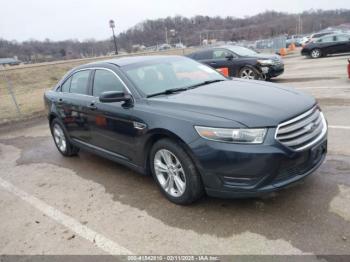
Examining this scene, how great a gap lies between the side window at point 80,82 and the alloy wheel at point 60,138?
91cm

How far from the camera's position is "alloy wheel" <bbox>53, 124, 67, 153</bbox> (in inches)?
243

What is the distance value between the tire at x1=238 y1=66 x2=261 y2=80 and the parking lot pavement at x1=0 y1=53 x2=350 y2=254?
22.8ft

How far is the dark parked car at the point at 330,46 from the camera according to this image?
20094 millimetres

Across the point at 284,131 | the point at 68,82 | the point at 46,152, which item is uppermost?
A: the point at 68,82

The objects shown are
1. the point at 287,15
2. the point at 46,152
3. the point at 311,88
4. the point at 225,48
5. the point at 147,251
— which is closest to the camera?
the point at 147,251

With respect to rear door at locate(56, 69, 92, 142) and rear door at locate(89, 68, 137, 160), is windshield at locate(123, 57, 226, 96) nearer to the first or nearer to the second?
rear door at locate(89, 68, 137, 160)

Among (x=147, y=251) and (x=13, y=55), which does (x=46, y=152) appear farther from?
(x=13, y=55)

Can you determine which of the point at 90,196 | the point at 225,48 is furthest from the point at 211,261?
the point at 225,48

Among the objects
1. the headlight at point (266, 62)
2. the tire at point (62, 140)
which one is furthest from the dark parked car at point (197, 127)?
the headlight at point (266, 62)

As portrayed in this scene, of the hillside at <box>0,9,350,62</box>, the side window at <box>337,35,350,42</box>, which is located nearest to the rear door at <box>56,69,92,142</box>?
the side window at <box>337,35,350,42</box>

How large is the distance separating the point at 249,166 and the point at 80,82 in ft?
10.9

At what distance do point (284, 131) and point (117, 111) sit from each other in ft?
6.90

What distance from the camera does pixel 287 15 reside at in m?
100

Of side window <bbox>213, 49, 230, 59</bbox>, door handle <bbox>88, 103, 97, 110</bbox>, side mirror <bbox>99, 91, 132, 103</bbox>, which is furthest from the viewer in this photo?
side window <bbox>213, 49, 230, 59</bbox>
